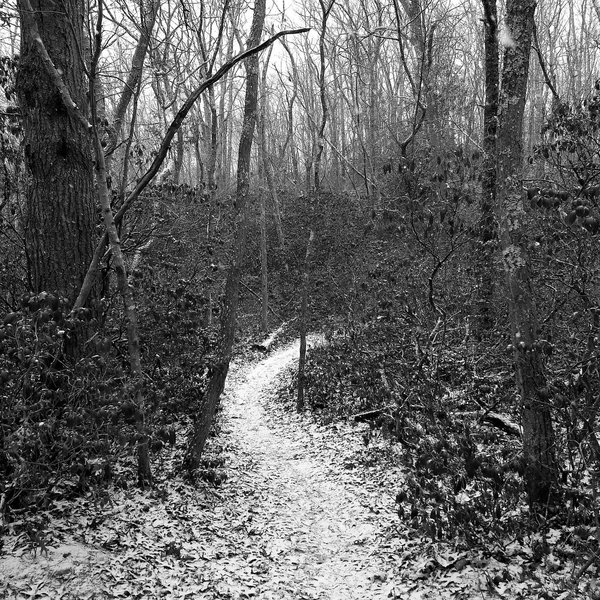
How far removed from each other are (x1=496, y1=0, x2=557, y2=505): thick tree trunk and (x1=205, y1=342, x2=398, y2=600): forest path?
1804 mm

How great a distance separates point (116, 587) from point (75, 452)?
3.90 ft

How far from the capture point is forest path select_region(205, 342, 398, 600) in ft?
15.3

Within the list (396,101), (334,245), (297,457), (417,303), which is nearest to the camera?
(297,457)

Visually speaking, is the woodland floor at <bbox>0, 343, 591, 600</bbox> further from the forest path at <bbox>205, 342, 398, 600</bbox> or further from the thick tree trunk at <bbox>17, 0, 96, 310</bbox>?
the thick tree trunk at <bbox>17, 0, 96, 310</bbox>

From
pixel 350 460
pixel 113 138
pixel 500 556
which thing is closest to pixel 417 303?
pixel 350 460

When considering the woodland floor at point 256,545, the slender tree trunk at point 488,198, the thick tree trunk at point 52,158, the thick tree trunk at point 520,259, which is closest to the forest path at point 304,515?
the woodland floor at point 256,545

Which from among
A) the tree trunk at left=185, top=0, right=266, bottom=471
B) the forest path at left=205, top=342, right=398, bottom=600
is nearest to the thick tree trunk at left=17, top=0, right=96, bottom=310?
the tree trunk at left=185, top=0, right=266, bottom=471

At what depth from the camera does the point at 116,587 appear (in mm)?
3934

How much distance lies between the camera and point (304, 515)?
19.9 feet

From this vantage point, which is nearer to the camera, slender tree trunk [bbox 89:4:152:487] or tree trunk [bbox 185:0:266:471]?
slender tree trunk [bbox 89:4:152:487]

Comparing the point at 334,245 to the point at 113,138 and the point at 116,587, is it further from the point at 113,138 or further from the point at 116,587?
the point at 116,587

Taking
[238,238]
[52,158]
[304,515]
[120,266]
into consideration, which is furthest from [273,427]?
[52,158]

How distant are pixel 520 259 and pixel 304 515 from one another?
4176 mm

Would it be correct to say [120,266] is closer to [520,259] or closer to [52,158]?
[52,158]
